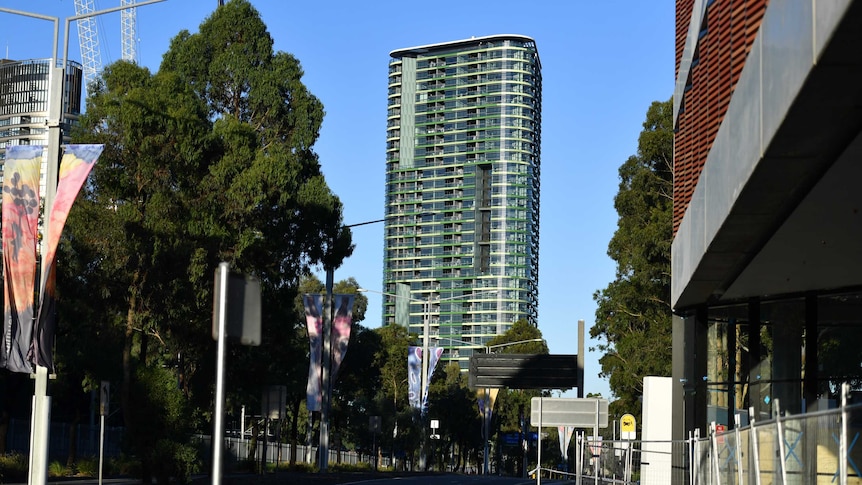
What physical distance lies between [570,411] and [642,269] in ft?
56.8

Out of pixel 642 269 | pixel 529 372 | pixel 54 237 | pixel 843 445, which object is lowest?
pixel 843 445

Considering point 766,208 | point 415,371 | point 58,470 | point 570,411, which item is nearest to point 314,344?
point 58,470

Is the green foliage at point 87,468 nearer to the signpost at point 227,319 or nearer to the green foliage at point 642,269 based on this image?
the green foliage at point 642,269

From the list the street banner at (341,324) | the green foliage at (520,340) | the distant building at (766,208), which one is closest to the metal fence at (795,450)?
the distant building at (766,208)

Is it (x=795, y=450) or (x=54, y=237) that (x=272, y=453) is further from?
(x=795, y=450)

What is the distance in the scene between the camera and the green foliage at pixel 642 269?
154ft

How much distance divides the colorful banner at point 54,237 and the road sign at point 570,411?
40.7 ft

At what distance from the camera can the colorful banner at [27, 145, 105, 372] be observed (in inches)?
840

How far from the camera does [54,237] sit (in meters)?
21.9

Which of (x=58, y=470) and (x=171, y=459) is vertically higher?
(x=171, y=459)

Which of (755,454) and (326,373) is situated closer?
(755,454)

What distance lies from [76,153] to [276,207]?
17092mm

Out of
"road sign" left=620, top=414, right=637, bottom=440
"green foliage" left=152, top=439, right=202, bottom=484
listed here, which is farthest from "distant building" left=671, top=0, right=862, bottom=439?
"green foliage" left=152, top=439, right=202, bottom=484

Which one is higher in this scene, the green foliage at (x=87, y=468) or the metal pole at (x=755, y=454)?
the metal pole at (x=755, y=454)
